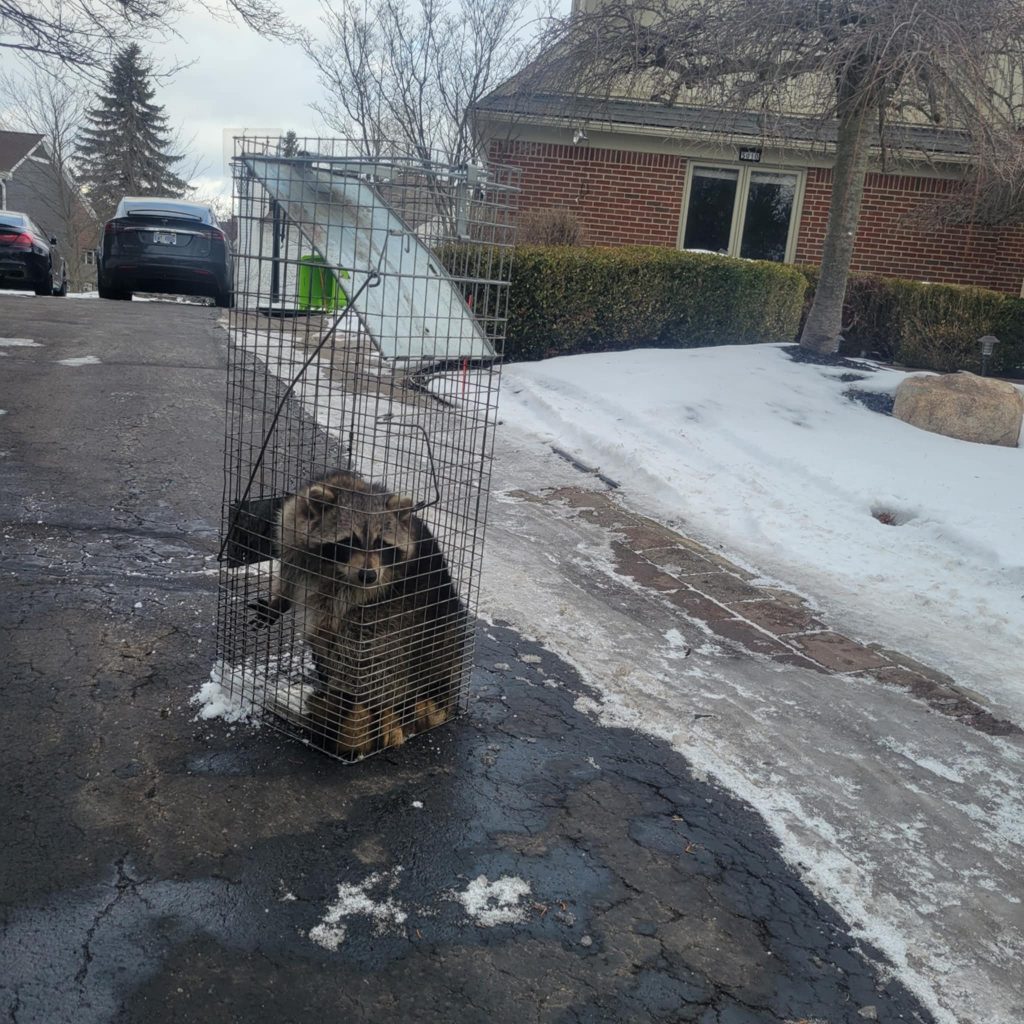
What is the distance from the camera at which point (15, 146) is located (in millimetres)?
42031

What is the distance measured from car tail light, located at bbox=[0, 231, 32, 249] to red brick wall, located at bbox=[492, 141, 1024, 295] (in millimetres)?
8602

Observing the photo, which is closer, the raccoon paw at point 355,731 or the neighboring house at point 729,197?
the raccoon paw at point 355,731

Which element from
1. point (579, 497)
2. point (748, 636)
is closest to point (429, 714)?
point (748, 636)

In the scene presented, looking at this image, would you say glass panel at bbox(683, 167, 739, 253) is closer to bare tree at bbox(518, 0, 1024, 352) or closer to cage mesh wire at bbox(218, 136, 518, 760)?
bare tree at bbox(518, 0, 1024, 352)

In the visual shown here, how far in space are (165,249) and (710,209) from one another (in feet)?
29.8

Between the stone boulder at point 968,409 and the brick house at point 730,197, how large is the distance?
7600mm

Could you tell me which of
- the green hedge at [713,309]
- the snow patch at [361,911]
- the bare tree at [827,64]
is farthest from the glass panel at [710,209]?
the snow patch at [361,911]

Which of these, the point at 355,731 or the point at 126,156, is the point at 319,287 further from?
the point at 126,156

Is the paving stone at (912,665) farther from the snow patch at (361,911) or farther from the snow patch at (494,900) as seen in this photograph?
the snow patch at (361,911)

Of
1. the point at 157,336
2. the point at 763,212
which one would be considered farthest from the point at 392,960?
the point at 763,212

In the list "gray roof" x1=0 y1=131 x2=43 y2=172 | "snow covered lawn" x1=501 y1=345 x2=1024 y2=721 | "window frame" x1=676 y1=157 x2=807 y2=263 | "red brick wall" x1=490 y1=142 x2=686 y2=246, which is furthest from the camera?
"gray roof" x1=0 y1=131 x2=43 y2=172

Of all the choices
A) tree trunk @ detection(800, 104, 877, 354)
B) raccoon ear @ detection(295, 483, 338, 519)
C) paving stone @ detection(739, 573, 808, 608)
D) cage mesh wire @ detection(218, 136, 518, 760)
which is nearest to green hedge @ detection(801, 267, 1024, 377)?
tree trunk @ detection(800, 104, 877, 354)

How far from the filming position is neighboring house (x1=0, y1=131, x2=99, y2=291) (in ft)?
133

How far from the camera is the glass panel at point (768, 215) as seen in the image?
16.2 m
